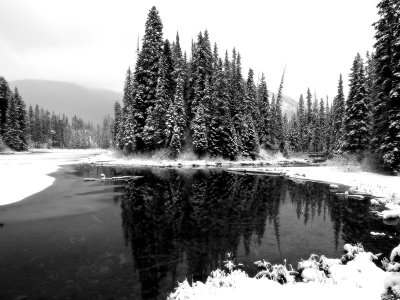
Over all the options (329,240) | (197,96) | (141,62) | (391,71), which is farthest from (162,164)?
(329,240)

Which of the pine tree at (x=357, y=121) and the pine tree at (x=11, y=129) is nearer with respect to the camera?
the pine tree at (x=357, y=121)

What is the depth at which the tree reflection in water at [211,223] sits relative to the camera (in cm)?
834

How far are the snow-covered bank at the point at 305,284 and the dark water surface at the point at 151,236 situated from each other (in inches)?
35.6

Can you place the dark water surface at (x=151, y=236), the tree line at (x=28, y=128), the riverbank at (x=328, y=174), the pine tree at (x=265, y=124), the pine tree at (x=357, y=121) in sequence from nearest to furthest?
the dark water surface at (x=151, y=236)
the riverbank at (x=328, y=174)
the pine tree at (x=357, y=121)
the pine tree at (x=265, y=124)
the tree line at (x=28, y=128)

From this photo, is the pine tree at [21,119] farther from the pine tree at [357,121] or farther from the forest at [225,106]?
the pine tree at [357,121]

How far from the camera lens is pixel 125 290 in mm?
6770

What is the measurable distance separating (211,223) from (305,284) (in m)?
6.39

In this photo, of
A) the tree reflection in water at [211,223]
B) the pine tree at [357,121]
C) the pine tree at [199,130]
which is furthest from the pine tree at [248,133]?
the tree reflection in water at [211,223]

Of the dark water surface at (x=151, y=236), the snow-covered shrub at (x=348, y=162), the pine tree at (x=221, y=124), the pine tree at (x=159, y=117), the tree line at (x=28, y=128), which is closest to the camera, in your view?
the dark water surface at (x=151, y=236)

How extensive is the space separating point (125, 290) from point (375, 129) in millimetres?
29769

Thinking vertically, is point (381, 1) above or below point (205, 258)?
above

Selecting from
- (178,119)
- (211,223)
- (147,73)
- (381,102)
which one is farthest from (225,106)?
(211,223)

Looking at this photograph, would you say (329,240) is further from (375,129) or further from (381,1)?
(381,1)

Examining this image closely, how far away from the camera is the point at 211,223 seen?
1264 cm
